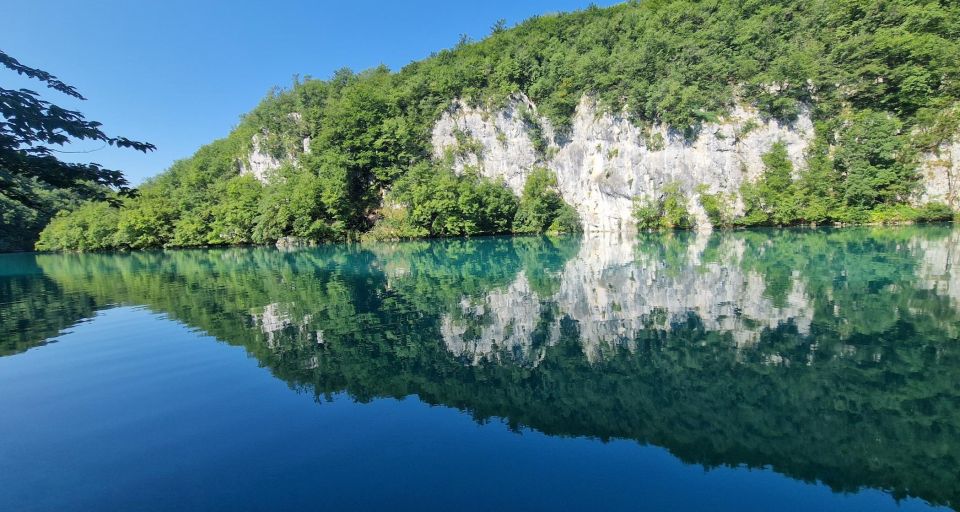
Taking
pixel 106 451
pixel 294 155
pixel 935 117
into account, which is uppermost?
pixel 294 155

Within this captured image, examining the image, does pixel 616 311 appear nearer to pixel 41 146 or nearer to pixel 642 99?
pixel 41 146

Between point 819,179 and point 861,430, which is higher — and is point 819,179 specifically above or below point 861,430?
above

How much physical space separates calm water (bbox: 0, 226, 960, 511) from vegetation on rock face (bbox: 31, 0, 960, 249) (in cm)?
3972

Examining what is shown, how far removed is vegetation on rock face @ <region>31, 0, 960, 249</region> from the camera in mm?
46438

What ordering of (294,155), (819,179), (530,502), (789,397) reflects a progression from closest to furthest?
1. (530,502)
2. (789,397)
3. (819,179)
4. (294,155)

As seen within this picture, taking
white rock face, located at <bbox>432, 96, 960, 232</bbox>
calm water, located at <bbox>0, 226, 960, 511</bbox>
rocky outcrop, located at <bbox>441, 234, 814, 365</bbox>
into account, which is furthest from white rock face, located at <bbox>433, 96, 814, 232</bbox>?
calm water, located at <bbox>0, 226, 960, 511</bbox>

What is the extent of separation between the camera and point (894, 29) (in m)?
47.2

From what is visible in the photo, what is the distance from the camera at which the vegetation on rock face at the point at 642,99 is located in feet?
152

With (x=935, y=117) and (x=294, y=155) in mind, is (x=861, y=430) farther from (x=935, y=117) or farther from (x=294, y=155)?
(x=294, y=155)

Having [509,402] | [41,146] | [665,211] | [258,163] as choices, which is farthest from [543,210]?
[41,146]

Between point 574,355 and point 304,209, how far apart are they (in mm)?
59527

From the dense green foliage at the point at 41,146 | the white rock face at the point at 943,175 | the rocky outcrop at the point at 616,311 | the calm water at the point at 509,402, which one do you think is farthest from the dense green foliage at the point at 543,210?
the dense green foliage at the point at 41,146

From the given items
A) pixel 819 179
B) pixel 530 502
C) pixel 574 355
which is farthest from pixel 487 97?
pixel 530 502

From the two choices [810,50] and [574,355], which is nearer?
[574,355]
